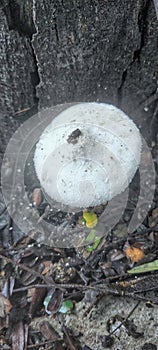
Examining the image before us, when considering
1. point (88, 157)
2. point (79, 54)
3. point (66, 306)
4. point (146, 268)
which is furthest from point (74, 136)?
point (66, 306)

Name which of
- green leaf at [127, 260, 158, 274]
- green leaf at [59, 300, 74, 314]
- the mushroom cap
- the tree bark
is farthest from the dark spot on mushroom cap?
green leaf at [59, 300, 74, 314]

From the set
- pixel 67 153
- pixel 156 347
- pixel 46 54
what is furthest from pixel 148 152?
pixel 156 347

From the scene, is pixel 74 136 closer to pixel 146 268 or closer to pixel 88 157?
pixel 88 157

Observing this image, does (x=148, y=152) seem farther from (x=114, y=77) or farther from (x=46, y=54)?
(x=46, y=54)

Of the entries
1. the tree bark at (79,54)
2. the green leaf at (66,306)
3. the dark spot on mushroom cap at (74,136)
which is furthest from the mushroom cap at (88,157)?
the green leaf at (66,306)

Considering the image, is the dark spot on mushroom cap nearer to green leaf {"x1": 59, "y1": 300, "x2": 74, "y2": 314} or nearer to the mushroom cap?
the mushroom cap

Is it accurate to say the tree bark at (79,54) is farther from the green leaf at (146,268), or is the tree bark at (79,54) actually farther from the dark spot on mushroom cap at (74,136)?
the green leaf at (146,268)
